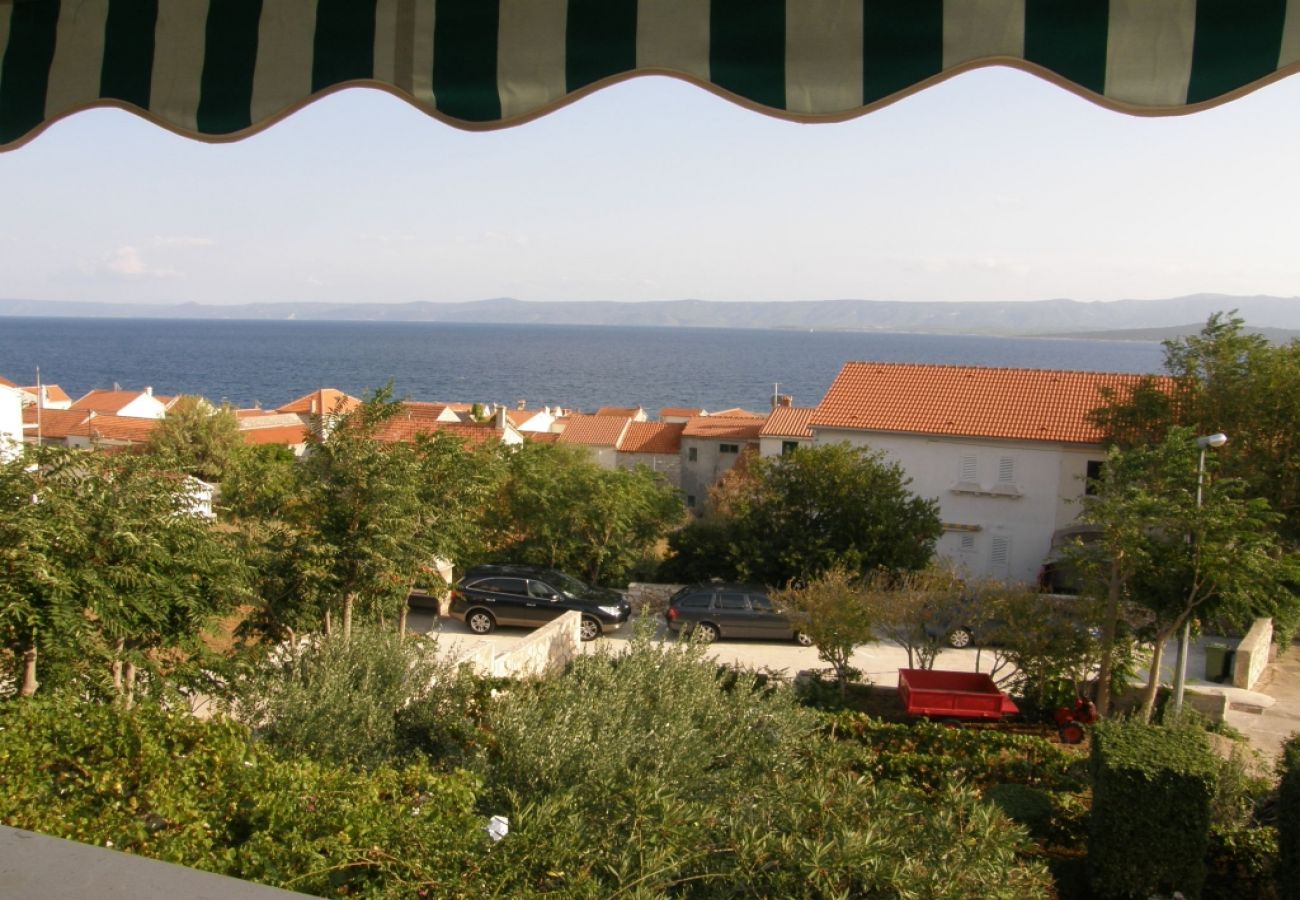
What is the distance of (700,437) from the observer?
40.3m

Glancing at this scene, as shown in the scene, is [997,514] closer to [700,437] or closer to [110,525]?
[700,437]

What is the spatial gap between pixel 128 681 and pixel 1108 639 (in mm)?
12644

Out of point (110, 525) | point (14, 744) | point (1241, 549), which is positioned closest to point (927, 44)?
point (14, 744)

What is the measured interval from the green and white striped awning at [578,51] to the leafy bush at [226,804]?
3904mm

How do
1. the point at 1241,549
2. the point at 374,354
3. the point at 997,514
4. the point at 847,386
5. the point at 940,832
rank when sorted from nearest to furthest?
the point at 940,832 < the point at 1241,549 < the point at 997,514 < the point at 847,386 < the point at 374,354

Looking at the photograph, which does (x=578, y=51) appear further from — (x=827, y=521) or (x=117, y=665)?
(x=827, y=521)

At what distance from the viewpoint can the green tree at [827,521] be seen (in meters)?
21.1

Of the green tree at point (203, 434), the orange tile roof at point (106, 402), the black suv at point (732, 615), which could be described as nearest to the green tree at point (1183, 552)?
the black suv at point (732, 615)

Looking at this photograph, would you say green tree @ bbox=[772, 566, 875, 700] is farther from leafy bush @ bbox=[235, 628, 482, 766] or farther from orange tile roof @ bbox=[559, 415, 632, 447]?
orange tile roof @ bbox=[559, 415, 632, 447]

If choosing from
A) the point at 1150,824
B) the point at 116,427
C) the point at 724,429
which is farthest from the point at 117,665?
the point at 116,427

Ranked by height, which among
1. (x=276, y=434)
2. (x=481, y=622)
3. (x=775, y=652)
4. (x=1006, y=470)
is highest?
(x=1006, y=470)

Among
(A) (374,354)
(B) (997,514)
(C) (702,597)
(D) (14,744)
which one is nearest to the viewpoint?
(D) (14,744)

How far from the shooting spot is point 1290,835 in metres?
7.95

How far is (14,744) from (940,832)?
5.58 meters
